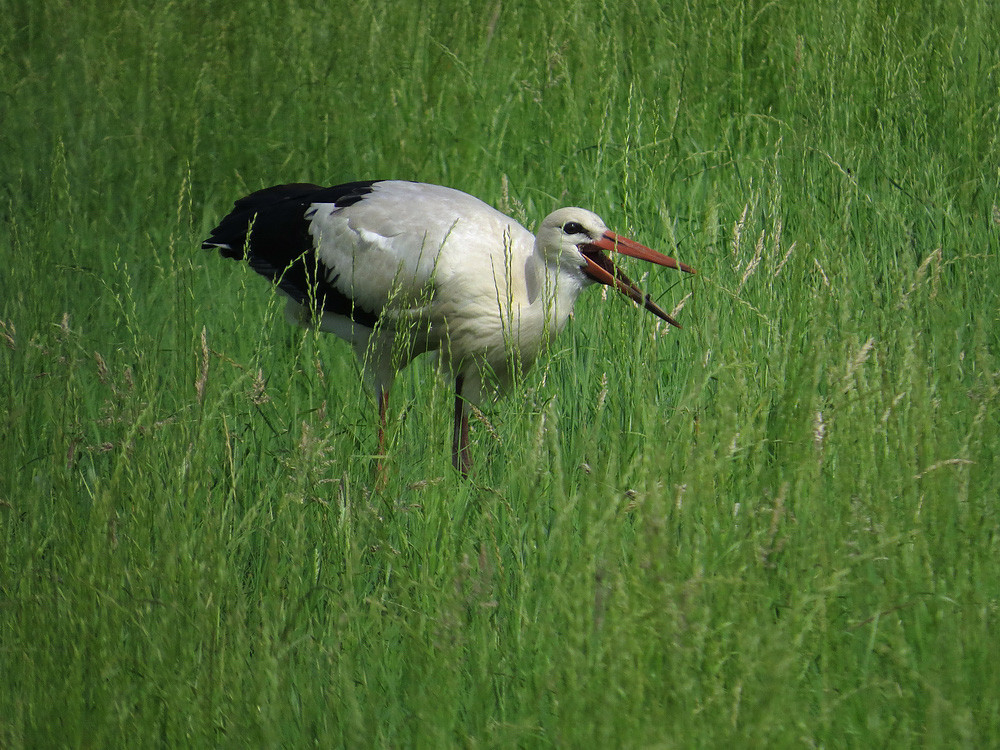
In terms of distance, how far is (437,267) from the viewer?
3.95 metres

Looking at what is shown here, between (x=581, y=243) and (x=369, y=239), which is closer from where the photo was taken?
(x=581, y=243)

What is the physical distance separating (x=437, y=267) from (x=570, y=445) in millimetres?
871

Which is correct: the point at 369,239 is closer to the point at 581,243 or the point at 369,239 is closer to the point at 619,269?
the point at 581,243

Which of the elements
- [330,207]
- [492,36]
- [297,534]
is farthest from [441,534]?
[492,36]

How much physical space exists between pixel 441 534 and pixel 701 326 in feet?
3.72

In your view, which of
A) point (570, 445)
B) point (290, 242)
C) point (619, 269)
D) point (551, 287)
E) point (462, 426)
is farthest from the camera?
point (290, 242)

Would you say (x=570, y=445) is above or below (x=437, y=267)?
below

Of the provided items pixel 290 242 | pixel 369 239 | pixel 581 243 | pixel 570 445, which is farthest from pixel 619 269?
pixel 290 242

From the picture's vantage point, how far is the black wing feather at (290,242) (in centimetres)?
450

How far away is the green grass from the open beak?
9 cm

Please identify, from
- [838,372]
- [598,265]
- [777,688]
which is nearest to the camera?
[777,688]

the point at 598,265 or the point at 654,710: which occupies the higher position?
the point at 598,265

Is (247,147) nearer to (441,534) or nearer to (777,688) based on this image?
(441,534)

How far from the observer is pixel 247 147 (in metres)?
5.71
